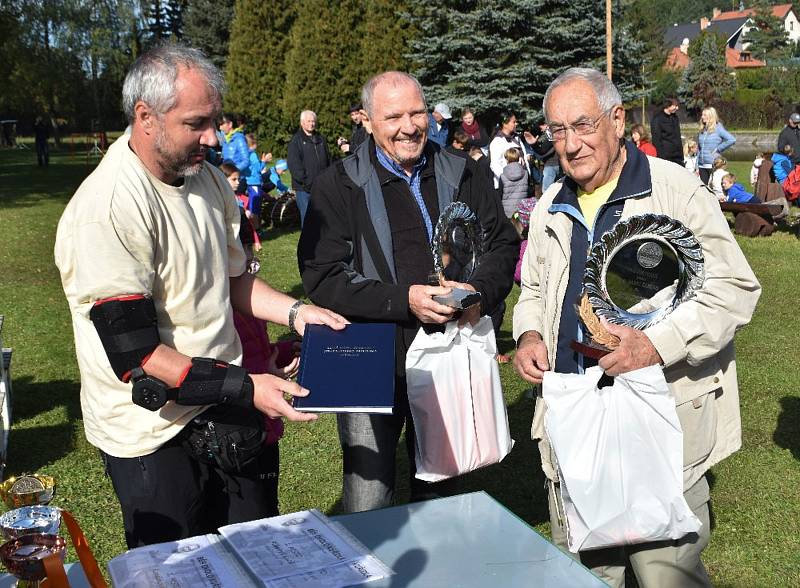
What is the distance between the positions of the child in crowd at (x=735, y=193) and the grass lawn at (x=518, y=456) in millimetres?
4656

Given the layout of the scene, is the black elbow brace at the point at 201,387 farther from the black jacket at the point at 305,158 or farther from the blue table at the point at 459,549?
the black jacket at the point at 305,158

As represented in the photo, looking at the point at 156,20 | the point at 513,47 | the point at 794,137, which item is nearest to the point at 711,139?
the point at 794,137

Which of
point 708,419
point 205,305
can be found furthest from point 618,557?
point 205,305

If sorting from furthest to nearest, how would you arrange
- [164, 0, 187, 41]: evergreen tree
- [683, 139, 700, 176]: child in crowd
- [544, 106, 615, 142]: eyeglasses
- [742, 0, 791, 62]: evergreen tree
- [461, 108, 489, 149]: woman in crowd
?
[742, 0, 791, 62]: evergreen tree < [164, 0, 187, 41]: evergreen tree < [683, 139, 700, 176]: child in crowd < [461, 108, 489, 149]: woman in crowd < [544, 106, 615, 142]: eyeglasses

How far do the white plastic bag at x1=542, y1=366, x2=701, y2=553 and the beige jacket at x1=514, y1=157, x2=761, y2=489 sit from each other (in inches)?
7.4

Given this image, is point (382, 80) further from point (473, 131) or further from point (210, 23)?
point (210, 23)

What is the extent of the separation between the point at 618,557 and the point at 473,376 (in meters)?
0.90

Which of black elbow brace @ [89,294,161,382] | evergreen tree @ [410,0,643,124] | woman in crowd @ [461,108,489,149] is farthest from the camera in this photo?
evergreen tree @ [410,0,643,124]

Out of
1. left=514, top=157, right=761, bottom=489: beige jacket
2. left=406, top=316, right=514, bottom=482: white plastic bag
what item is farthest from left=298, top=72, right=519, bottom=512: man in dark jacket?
left=514, top=157, right=761, bottom=489: beige jacket

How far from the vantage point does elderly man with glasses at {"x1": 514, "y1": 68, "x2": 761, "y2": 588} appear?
2912mm

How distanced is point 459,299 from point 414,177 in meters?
0.65

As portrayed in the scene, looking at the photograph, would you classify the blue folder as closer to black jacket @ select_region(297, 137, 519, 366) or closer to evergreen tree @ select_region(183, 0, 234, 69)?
black jacket @ select_region(297, 137, 519, 366)

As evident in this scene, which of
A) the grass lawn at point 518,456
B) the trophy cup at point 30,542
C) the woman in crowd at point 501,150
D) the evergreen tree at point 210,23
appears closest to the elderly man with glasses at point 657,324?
the grass lawn at point 518,456

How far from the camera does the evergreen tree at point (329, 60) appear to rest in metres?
30.1
